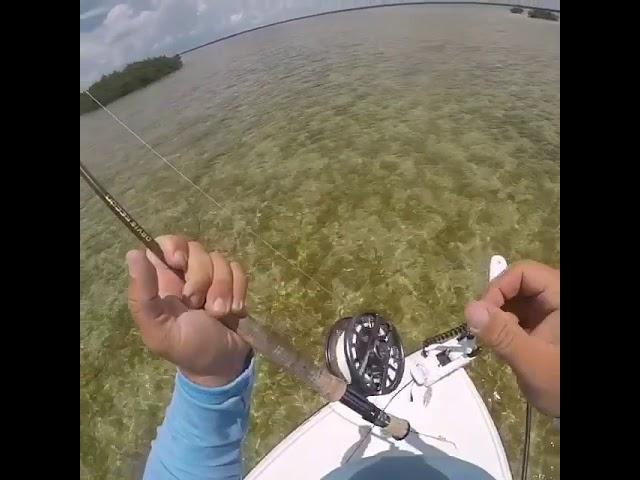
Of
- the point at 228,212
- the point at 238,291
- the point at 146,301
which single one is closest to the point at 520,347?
the point at 238,291

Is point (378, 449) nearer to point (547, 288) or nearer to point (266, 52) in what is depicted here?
point (547, 288)

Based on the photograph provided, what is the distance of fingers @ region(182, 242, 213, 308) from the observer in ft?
2.22

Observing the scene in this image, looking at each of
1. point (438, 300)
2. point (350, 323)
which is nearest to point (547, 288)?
point (350, 323)

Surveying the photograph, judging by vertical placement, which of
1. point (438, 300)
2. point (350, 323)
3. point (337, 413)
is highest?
point (350, 323)

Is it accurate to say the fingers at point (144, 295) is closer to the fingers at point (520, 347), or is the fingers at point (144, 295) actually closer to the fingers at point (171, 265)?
the fingers at point (171, 265)

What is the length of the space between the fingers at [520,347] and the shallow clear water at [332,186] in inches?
30.4

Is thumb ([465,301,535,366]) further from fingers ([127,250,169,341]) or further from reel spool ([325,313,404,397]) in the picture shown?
fingers ([127,250,169,341])

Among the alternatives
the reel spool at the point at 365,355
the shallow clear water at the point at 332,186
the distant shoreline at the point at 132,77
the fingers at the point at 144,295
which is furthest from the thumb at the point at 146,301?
the distant shoreline at the point at 132,77

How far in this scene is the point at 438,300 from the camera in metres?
1.93

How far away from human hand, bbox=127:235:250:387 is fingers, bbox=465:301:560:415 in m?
0.34

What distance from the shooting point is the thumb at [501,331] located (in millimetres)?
742

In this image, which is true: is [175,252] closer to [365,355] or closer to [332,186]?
[365,355]

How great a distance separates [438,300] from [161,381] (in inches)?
39.2

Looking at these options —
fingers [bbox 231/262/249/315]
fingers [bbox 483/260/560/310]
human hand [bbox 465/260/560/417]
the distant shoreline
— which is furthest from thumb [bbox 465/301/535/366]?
the distant shoreline
